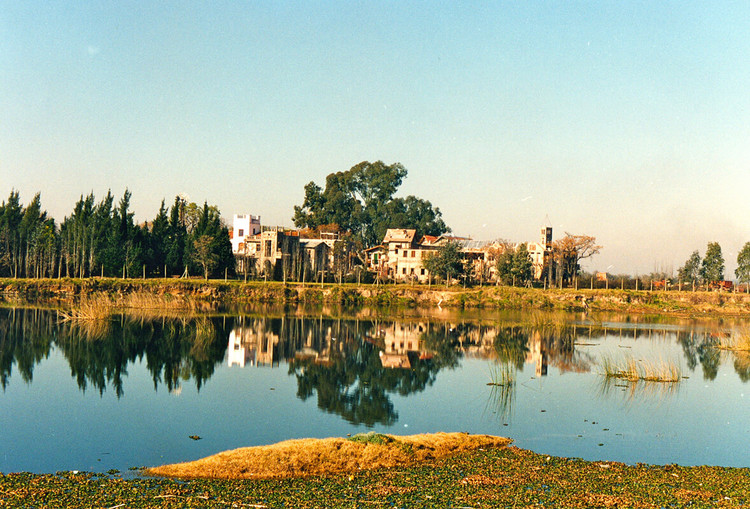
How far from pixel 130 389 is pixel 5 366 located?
24.9ft

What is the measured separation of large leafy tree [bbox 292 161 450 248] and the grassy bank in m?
42.8

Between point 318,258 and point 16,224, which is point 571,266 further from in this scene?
point 16,224

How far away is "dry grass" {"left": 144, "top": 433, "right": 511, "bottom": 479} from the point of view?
13633 mm

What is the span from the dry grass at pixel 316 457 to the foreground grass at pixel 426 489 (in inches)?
17.0

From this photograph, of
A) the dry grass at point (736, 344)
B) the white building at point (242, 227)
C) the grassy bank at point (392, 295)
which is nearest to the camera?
the dry grass at point (736, 344)

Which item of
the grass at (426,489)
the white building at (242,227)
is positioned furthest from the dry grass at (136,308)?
the white building at (242,227)

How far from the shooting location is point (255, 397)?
2278cm

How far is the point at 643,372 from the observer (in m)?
29.1

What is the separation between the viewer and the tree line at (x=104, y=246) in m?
77.2

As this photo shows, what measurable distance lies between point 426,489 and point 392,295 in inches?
2377

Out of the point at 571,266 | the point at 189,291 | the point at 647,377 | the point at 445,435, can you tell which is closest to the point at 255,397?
the point at 445,435

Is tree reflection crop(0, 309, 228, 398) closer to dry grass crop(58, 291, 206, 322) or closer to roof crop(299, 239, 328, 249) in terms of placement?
dry grass crop(58, 291, 206, 322)

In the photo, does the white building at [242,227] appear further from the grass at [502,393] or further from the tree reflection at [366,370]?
the grass at [502,393]

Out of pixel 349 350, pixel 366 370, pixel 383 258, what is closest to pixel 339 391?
pixel 366 370
